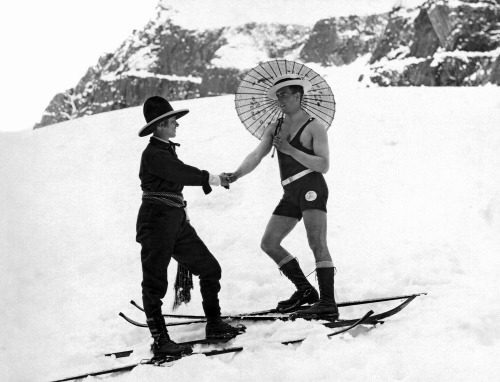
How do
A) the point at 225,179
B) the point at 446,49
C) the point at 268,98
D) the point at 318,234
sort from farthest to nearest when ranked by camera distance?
the point at 446,49, the point at 268,98, the point at 225,179, the point at 318,234

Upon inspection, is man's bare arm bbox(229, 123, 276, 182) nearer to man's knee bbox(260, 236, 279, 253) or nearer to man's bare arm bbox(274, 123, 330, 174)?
man's bare arm bbox(274, 123, 330, 174)

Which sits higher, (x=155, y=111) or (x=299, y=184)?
(x=155, y=111)

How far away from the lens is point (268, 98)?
17.6 feet

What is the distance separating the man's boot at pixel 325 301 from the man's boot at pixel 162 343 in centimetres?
97

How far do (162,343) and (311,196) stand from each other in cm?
162

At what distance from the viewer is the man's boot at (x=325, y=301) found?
15.1 ft

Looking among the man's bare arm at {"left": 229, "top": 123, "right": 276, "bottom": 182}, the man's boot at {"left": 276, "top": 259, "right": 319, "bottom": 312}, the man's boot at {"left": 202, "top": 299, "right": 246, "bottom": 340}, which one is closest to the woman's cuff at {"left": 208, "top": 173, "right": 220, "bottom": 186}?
the man's bare arm at {"left": 229, "top": 123, "right": 276, "bottom": 182}

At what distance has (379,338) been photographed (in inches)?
155

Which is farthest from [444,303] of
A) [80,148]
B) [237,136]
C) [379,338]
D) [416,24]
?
[416,24]

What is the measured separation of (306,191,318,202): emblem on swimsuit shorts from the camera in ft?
15.9

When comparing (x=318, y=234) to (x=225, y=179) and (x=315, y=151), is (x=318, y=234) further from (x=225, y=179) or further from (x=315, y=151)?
(x=225, y=179)

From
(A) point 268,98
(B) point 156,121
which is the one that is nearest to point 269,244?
(A) point 268,98

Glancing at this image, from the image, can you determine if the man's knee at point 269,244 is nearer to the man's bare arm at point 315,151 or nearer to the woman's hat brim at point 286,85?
the man's bare arm at point 315,151

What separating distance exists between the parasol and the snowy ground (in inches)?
65.4
